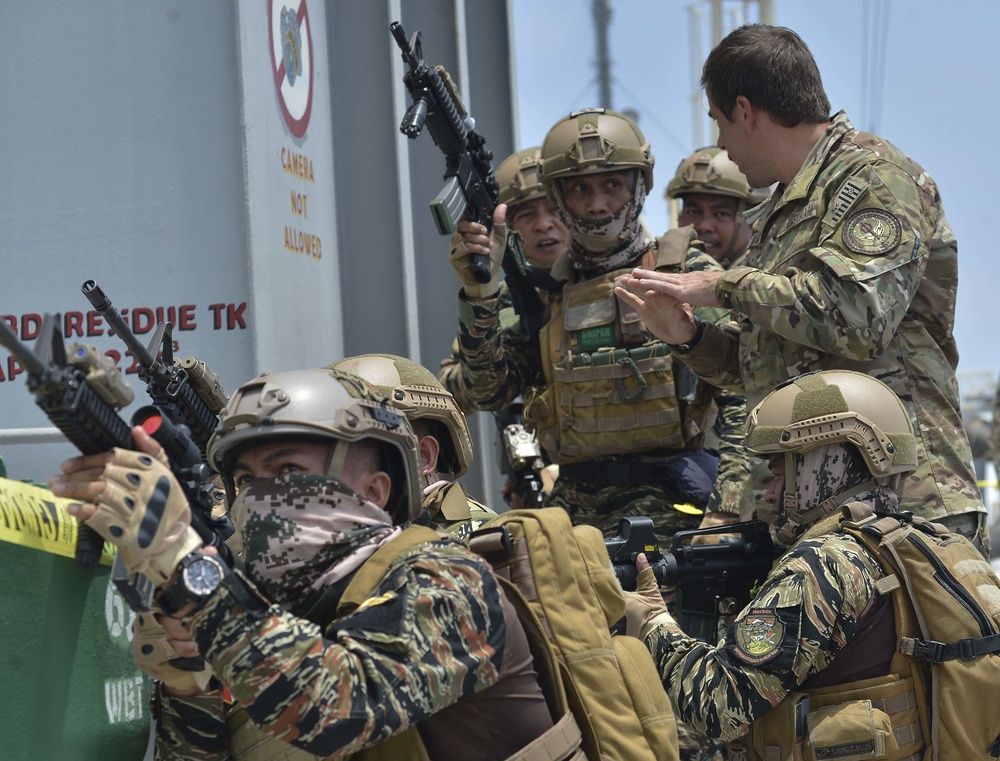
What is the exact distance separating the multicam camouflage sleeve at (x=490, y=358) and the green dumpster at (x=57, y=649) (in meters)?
2.53

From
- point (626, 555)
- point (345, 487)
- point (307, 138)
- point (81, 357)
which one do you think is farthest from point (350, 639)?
point (307, 138)

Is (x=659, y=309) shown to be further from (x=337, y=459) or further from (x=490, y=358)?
(x=337, y=459)

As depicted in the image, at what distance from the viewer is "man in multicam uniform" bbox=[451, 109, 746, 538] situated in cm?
517

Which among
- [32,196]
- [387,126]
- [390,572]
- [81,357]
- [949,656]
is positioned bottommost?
[949,656]

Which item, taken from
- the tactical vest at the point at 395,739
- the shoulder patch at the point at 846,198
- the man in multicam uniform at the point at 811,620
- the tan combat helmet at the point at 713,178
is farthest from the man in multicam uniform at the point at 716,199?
the tactical vest at the point at 395,739

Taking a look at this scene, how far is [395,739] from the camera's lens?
8.04 feet

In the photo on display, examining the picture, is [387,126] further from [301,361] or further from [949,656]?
[949,656]

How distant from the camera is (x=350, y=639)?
2271 mm

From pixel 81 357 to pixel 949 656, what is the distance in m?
2.51

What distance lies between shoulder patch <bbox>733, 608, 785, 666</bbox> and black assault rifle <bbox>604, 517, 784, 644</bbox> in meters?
0.46

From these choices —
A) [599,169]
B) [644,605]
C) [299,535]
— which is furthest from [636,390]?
[299,535]

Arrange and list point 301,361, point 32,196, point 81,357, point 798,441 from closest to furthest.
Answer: point 81,357
point 798,441
point 32,196
point 301,361

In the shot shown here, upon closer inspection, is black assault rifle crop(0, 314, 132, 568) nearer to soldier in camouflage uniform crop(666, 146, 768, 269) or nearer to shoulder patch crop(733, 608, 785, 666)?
shoulder patch crop(733, 608, 785, 666)

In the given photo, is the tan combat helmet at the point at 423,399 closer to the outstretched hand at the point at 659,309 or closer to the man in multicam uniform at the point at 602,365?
the outstretched hand at the point at 659,309
